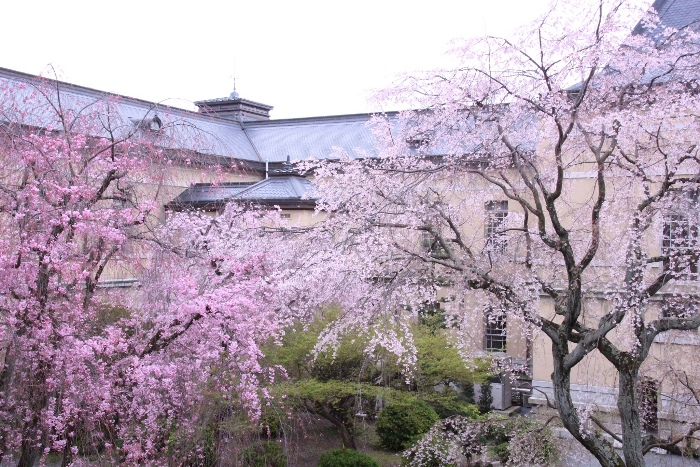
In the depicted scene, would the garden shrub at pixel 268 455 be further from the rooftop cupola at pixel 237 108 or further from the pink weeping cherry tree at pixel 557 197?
the rooftop cupola at pixel 237 108

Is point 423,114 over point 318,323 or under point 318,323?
over

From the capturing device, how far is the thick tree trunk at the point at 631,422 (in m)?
7.05

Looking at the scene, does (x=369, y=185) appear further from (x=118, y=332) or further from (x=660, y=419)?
(x=660, y=419)

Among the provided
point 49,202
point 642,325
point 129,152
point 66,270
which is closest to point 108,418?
point 66,270

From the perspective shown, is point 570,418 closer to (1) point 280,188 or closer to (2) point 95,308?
(2) point 95,308

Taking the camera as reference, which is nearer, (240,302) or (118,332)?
(118,332)

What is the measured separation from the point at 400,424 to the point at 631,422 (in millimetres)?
5505

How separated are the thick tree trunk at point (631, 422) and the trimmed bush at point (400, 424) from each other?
5.13m

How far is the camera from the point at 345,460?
9.83 metres

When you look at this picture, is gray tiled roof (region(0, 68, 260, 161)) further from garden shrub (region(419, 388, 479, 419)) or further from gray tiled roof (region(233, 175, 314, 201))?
garden shrub (region(419, 388, 479, 419))

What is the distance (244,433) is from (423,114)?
4.30m

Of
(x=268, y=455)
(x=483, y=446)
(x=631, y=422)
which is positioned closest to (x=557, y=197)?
(x=631, y=422)

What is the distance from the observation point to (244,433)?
24.1 feet

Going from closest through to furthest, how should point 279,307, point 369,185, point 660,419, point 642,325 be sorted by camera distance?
point 642,325 < point 369,185 < point 279,307 < point 660,419
